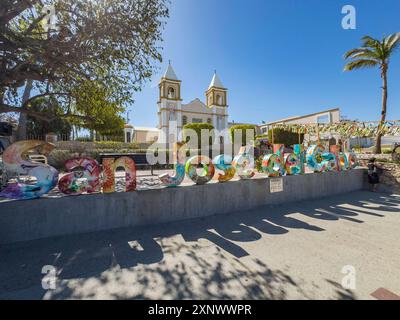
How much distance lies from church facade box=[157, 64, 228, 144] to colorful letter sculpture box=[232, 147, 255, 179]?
30743 mm

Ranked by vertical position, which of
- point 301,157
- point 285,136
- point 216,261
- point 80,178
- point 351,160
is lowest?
point 216,261

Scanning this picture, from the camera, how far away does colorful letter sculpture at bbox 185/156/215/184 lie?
5488mm

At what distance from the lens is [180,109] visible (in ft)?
140

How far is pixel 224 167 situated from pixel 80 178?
3692 mm

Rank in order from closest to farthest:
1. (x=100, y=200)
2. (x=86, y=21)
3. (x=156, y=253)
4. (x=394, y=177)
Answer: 1. (x=156, y=253)
2. (x=100, y=200)
3. (x=86, y=21)
4. (x=394, y=177)

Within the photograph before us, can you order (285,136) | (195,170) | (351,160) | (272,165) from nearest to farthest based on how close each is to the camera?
(195,170), (272,165), (351,160), (285,136)

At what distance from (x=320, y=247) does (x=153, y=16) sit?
7.67 metres

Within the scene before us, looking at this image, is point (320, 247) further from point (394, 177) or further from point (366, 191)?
point (394, 177)

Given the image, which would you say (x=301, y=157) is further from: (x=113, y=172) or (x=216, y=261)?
(x=113, y=172)

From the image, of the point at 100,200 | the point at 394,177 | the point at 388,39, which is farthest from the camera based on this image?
the point at 388,39

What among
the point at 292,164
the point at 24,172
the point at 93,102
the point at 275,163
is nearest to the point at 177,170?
the point at 24,172

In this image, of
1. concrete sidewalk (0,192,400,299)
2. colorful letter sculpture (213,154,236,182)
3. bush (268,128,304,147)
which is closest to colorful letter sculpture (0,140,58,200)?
concrete sidewalk (0,192,400,299)
